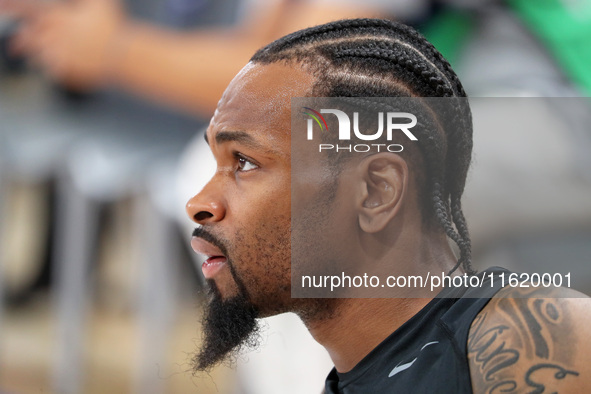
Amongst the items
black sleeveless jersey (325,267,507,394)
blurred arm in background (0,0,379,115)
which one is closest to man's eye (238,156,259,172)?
black sleeveless jersey (325,267,507,394)

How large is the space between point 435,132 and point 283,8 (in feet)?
7.45

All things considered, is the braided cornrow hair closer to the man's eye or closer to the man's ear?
the man's ear

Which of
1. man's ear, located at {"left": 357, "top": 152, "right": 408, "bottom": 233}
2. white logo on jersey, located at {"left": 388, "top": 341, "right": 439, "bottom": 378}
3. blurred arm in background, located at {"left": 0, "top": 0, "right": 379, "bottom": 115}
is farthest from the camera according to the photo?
blurred arm in background, located at {"left": 0, "top": 0, "right": 379, "bottom": 115}

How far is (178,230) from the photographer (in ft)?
12.0

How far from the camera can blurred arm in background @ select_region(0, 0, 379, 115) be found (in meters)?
3.45

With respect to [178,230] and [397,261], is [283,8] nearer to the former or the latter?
[178,230]

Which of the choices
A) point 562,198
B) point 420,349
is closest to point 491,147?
point 420,349

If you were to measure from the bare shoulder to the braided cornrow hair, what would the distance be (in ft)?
0.59

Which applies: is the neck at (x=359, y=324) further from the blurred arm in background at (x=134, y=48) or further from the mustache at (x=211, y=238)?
the blurred arm in background at (x=134, y=48)

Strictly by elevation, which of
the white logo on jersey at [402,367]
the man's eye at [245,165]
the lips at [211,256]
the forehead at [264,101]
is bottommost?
the white logo on jersey at [402,367]

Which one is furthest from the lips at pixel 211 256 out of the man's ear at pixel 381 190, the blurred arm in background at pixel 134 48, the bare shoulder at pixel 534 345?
the blurred arm in background at pixel 134 48

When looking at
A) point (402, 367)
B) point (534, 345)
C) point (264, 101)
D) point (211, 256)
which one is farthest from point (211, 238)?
point (534, 345)

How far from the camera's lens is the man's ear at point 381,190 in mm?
1246

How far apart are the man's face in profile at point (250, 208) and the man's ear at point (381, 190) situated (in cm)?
15
